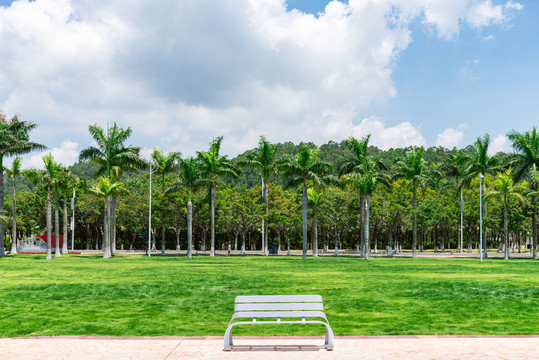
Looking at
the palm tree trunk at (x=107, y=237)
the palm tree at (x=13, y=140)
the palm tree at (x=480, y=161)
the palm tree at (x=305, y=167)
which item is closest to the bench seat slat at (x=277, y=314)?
the palm tree at (x=305, y=167)

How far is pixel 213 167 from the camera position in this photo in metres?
54.6

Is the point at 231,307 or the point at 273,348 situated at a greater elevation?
the point at 273,348

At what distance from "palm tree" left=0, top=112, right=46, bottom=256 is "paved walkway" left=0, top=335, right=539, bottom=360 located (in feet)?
156

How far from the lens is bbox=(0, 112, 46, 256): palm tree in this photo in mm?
51197

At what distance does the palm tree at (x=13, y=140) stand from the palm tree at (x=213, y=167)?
1748cm

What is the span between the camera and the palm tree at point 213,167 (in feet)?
177

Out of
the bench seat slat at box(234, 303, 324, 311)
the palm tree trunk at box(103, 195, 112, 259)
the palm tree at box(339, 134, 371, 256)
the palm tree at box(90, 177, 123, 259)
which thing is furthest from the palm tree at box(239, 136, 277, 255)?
the bench seat slat at box(234, 303, 324, 311)

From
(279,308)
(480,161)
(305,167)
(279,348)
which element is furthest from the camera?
(480,161)

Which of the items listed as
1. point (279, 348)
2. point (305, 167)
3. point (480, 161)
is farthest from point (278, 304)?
point (480, 161)

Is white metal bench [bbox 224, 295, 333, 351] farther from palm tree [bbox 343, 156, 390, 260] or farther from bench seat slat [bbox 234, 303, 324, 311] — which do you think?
palm tree [bbox 343, 156, 390, 260]

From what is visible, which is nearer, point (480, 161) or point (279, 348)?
point (279, 348)

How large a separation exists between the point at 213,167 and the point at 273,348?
154 ft

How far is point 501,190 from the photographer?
52656 millimetres

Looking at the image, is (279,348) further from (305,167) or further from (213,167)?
(213,167)
